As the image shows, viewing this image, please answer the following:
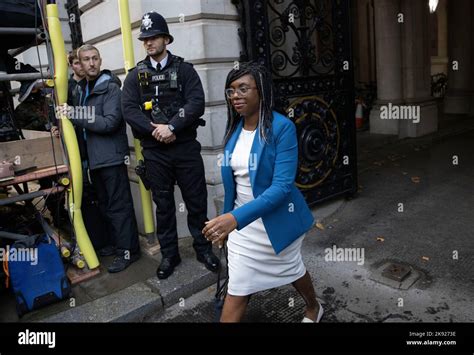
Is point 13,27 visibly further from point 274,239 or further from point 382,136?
point 382,136

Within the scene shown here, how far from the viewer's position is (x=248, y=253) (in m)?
2.93

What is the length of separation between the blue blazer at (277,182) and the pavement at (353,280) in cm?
112

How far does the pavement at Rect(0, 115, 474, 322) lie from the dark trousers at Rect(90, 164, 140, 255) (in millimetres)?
273

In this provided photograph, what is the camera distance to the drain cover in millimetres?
4066

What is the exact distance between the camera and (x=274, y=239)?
2.84 meters

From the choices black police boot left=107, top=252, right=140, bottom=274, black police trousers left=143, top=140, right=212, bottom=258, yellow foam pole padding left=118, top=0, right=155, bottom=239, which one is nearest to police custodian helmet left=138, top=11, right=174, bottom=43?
yellow foam pole padding left=118, top=0, right=155, bottom=239

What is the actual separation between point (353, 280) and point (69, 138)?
302 centimetres

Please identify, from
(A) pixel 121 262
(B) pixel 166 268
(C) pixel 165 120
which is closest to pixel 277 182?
(C) pixel 165 120

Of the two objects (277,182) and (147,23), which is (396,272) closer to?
(277,182)

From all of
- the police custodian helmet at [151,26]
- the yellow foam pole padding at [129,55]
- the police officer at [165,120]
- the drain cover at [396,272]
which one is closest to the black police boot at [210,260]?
the police officer at [165,120]

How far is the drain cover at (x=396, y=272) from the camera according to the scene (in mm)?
4066

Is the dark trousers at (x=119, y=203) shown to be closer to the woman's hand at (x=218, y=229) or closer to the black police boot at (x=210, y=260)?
the black police boot at (x=210, y=260)

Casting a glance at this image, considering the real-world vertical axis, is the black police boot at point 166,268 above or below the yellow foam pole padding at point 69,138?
below
